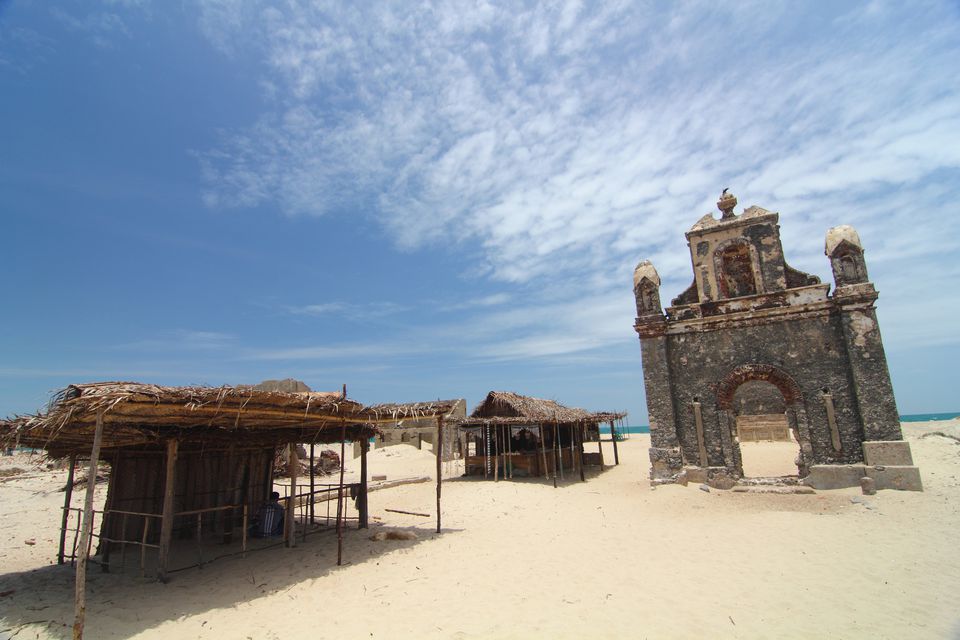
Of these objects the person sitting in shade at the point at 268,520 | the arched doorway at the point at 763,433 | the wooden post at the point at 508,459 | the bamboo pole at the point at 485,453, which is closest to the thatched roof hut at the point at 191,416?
the person sitting in shade at the point at 268,520

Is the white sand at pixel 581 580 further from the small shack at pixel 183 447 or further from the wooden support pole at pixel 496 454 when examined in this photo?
the wooden support pole at pixel 496 454

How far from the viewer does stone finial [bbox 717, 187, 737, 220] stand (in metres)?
15.3

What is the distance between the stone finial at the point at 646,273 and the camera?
1579cm

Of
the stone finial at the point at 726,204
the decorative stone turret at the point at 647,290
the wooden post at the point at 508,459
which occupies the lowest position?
the wooden post at the point at 508,459

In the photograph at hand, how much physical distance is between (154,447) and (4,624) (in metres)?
4.08

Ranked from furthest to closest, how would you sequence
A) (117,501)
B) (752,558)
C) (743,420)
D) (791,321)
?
(743,420), (791,321), (117,501), (752,558)

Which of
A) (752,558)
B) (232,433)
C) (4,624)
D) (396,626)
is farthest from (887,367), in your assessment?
(4,624)

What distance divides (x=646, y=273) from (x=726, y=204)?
3.25 metres

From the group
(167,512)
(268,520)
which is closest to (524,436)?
(268,520)

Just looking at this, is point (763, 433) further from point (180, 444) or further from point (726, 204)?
point (180, 444)

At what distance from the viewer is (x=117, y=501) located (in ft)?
32.7

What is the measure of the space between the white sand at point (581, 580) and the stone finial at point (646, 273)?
6730mm

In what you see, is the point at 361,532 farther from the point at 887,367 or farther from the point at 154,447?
the point at 887,367

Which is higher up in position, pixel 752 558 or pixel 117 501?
pixel 117 501
